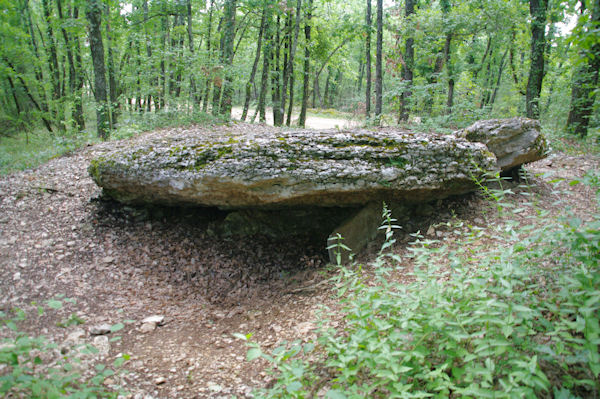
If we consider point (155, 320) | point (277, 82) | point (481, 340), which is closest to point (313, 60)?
point (277, 82)

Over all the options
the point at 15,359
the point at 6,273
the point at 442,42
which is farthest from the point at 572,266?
the point at 442,42

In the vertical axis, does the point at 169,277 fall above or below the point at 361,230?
below

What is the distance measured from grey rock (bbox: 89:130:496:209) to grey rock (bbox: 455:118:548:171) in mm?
671

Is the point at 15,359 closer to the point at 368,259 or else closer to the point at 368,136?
the point at 368,259

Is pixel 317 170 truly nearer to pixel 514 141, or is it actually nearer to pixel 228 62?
pixel 514 141

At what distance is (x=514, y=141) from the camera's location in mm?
4977

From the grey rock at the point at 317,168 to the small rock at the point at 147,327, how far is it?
67.3 inches

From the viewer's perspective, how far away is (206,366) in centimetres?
300

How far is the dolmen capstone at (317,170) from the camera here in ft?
13.5

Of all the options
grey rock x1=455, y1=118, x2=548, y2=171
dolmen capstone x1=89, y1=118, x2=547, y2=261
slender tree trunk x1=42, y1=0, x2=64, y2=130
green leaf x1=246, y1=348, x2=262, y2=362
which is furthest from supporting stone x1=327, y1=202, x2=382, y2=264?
slender tree trunk x1=42, y1=0, x2=64, y2=130

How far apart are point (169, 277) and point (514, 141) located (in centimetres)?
537

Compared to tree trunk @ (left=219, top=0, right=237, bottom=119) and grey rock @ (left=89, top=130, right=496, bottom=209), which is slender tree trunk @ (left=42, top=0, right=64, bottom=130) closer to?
tree trunk @ (left=219, top=0, right=237, bottom=119)

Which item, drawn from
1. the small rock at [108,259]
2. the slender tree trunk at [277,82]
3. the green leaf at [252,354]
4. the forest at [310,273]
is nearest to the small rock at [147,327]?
the forest at [310,273]

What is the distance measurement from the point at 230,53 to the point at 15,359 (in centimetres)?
1136
